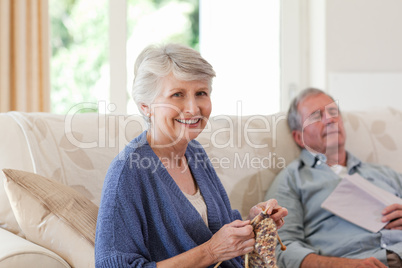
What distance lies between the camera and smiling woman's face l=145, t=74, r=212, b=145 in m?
1.29

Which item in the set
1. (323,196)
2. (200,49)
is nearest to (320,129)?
(323,196)

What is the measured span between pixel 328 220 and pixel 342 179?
186mm

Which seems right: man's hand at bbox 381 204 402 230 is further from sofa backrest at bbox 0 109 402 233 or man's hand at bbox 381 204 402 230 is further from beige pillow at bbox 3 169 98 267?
beige pillow at bbox 3 169 98 267

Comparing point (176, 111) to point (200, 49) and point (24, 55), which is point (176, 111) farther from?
point (200, 49)

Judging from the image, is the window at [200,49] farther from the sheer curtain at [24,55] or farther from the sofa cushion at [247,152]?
the sofa cushion at [247,152]

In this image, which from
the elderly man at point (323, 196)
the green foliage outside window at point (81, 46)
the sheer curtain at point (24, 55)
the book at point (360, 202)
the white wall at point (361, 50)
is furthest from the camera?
the green foliage outside window at point (81, 46)

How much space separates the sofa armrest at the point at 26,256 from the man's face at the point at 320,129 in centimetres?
122

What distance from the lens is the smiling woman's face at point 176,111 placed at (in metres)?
1.29

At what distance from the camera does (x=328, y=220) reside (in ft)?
6.08

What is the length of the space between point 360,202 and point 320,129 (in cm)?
37

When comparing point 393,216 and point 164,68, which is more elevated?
point 164,68

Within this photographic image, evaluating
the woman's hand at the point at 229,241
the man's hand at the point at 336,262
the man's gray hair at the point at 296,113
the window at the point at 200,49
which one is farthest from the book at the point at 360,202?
the window at the point at 200,49

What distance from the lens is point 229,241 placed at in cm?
117

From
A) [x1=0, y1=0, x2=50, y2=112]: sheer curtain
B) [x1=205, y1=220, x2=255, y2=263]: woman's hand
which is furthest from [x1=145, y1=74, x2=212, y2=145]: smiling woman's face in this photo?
[x1=0, y1=0, x2=50, y2=112]: sheer curtain
